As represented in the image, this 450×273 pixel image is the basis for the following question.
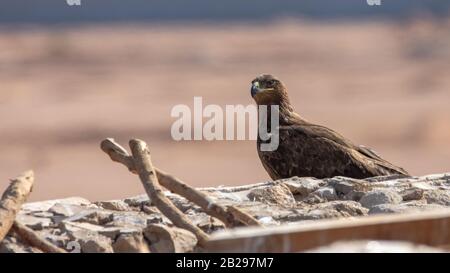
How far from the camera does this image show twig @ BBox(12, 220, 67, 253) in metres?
5.84

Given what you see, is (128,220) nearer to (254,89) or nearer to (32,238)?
(32,238)

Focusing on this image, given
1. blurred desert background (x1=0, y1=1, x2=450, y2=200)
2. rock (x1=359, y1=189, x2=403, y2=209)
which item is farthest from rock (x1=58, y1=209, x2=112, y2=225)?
blurred desert background (x1=0, y1=1, x2=450, y2=200)

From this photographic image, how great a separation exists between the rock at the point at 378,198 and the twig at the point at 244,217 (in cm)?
106

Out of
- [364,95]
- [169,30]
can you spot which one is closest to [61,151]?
[364,95]

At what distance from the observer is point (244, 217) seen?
6.10m

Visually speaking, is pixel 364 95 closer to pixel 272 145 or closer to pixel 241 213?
pixel 272 145

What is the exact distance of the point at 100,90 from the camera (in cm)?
3553

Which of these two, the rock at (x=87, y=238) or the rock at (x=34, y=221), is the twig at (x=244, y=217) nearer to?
the rock at (x=87, y=238)

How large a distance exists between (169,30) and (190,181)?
24851mm

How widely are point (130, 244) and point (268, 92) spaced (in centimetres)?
426

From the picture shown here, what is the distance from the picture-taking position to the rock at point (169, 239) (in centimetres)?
593

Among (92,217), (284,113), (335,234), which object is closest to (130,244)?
(92,217)

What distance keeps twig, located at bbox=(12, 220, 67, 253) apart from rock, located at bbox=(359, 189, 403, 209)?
187 cm

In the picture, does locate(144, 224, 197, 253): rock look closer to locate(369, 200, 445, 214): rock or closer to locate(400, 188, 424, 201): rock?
locate(369, 200, 445, 214): rock
